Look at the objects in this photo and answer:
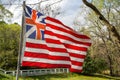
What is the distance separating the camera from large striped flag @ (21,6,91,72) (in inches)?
390

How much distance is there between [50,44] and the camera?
10648 millimetres

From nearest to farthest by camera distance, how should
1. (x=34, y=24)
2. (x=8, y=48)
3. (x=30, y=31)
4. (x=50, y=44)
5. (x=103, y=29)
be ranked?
(x=30, y=31) < (x=34, y=24) < (x=50, y=44) < (x=103, y=29) < (x=8, y=48)

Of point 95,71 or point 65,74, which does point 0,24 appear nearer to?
point 65,74

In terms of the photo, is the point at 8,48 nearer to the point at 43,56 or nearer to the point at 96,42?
the point at 96,42

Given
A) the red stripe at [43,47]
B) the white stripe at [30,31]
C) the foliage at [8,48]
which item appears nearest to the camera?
the white stripe at [30,31]

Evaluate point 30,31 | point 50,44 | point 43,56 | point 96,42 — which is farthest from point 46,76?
point 30,31

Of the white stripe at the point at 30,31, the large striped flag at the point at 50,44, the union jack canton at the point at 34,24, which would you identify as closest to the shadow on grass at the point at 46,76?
the large striped flag at the point at 50,44

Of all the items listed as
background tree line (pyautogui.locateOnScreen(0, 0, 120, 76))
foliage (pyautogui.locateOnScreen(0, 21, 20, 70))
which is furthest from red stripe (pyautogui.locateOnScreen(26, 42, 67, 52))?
foliage (pyautogui.locateOnScreen(0, 21, 20, 70))

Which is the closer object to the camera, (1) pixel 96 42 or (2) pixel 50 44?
(2) pixel 50 44

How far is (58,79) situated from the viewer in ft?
127

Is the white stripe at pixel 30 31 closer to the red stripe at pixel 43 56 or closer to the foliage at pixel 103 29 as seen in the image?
the red stripe at pixel 43 56

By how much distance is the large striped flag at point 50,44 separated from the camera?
9914 mm

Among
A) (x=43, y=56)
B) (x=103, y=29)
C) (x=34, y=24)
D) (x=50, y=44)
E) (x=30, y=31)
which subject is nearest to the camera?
(x=30, y=31)

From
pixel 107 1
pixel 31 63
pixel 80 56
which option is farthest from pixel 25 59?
pixel 107 1
